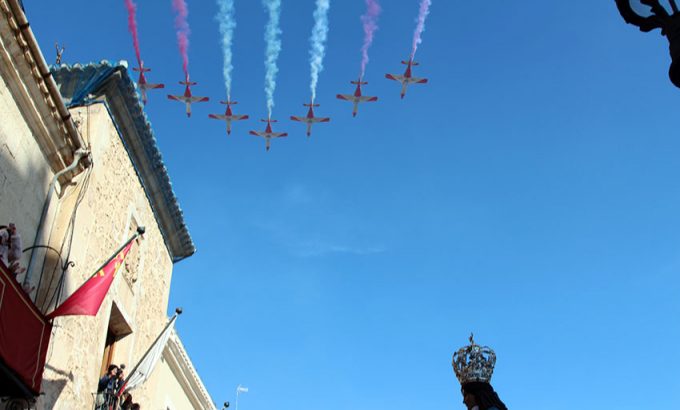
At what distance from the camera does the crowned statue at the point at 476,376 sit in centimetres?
764

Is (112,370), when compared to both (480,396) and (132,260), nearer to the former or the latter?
(132,260)

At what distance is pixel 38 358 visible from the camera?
11.6 meters

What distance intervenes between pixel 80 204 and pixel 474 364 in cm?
964

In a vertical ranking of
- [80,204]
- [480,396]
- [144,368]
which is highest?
[80,204]

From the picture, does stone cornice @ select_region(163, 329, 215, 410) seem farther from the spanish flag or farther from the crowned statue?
the crowned statue

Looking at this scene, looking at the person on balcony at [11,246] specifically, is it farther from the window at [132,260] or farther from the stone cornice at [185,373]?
the stone cornice at [185,373]

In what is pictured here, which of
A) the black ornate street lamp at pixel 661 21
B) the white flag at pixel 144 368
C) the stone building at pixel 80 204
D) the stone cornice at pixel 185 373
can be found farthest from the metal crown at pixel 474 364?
the stone cornice at pixel 185 373

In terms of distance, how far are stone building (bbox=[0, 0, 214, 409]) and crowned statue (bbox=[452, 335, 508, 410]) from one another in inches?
266

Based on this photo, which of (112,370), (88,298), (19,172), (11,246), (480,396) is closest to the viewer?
(480,396)

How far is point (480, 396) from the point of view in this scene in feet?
25.5

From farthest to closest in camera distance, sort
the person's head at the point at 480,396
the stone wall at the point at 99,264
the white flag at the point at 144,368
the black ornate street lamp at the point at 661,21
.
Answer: the white flag at the point at 144,368 → the stone wall at the point at 99,264 → the person's head at the point at 480,396 → the black ornate street lamp at the point at 661,21

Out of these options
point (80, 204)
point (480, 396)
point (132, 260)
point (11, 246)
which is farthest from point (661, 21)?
point (132, 260)

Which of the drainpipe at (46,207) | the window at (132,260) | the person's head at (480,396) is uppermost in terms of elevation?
the window at (132,260)

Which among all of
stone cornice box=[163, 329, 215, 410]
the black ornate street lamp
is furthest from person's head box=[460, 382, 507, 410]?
stone cornice box=[163, 329, 215, 410]
